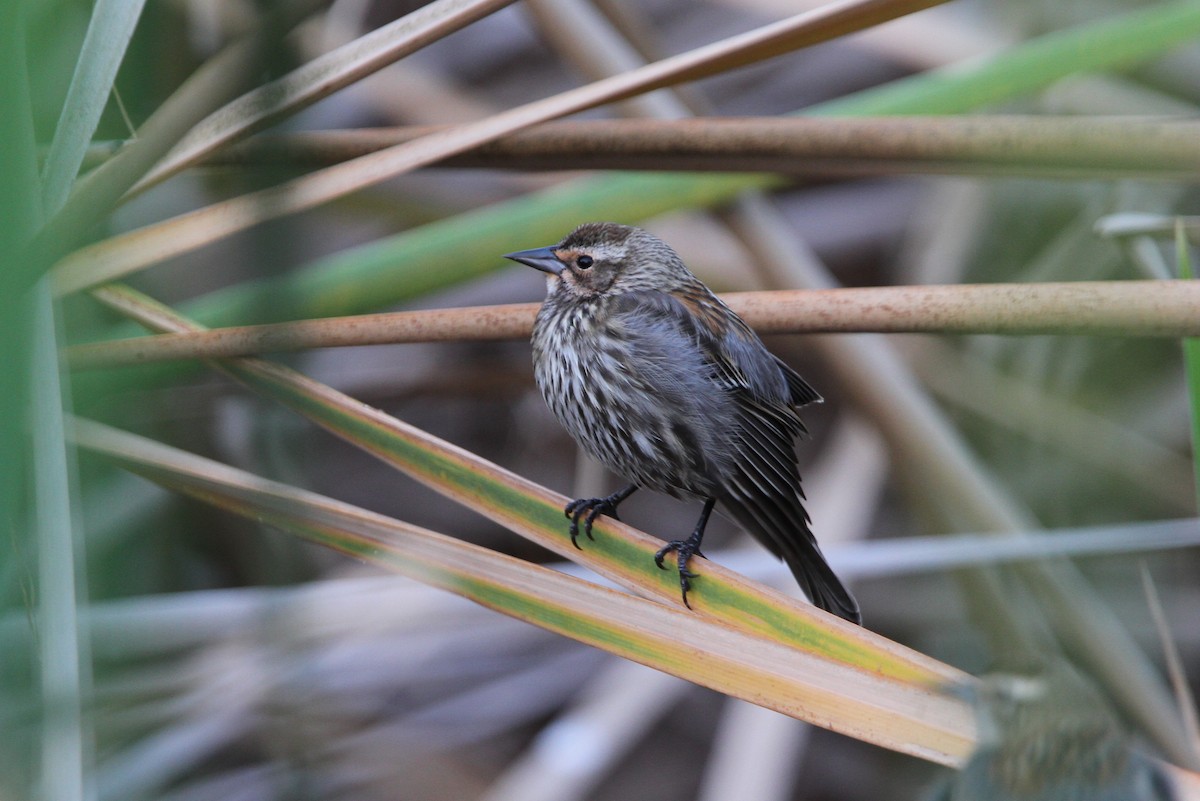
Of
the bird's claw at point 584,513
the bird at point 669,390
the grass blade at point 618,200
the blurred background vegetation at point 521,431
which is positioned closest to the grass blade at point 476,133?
the blurred background vegetation at point 521,431

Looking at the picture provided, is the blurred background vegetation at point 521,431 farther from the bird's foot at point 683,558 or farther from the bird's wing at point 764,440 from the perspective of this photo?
the bird's foot at point 683,558

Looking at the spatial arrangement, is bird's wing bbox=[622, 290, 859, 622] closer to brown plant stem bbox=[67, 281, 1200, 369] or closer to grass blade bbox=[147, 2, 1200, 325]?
brown plant stem bbox=[67, 281, 1200, 369]

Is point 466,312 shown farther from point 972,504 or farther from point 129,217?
point 972,504

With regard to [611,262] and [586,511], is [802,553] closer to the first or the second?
[586,511]

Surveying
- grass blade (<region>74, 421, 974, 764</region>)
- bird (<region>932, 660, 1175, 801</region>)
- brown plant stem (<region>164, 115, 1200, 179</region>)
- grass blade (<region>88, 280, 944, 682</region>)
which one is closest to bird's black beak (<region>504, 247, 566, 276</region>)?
brown plant stem (<region>164, 115, 1200, 179</region>)

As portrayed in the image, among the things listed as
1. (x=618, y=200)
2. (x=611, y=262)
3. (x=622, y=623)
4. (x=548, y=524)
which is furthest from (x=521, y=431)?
(x=622, y=623)

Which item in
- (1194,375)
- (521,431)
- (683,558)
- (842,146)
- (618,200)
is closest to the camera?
(683,558)

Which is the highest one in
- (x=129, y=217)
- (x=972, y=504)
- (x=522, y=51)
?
(x=522, y=51)

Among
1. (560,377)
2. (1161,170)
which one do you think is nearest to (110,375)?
(560,377)
